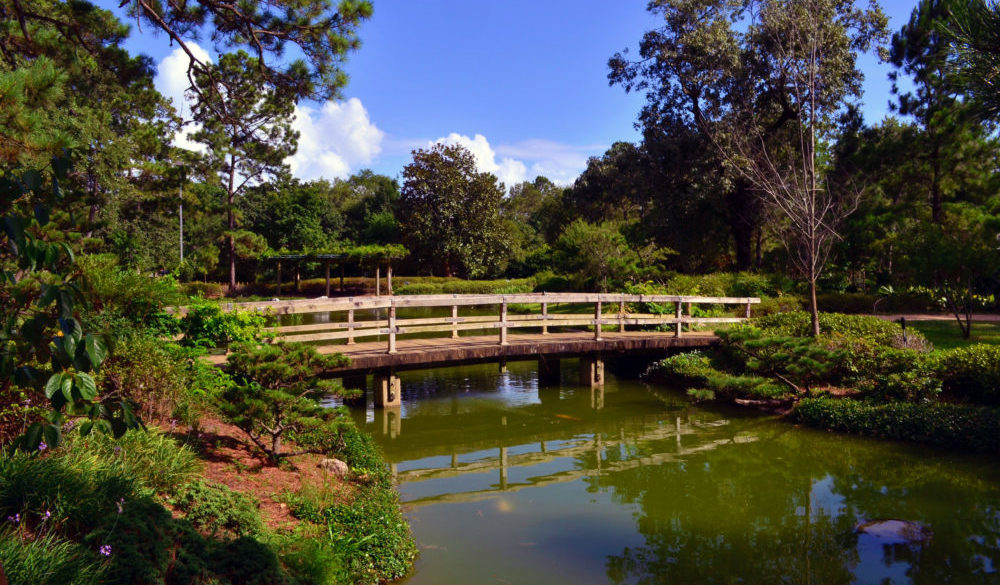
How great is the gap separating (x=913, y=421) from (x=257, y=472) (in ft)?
33.1

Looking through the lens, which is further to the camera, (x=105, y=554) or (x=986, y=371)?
(x=986, y=371)

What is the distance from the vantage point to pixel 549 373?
15.8 metres

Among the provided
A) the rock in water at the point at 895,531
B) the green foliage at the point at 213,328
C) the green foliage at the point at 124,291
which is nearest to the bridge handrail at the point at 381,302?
the green foliage at the point at 213,328

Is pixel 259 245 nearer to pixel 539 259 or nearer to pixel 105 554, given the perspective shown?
pixel 539 259

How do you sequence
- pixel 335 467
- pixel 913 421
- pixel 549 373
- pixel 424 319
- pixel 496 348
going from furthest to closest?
1. pixel 549 373
2. pixel 424 319
3. pixel 496 348
4. pixel 913 421
5. pixel 335 467

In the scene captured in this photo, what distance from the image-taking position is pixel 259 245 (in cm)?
3994

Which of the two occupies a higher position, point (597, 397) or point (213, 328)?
point (213, 328)

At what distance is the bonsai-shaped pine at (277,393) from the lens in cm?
689

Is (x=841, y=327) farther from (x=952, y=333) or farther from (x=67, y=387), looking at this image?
(x=67, y=387)

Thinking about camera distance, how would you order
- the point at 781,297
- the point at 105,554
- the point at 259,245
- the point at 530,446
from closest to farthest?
the point at 105,554 → the point at 530,446 → the point at 781,297 → the point at 259,245

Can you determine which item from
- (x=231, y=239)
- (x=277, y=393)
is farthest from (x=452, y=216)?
(x=277, y=393)

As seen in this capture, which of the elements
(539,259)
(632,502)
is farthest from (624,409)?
(539,259)

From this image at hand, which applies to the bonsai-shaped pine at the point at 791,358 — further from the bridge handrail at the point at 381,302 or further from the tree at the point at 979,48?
the tree at the point at 979,48

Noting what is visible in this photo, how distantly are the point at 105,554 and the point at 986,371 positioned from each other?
505 inches
